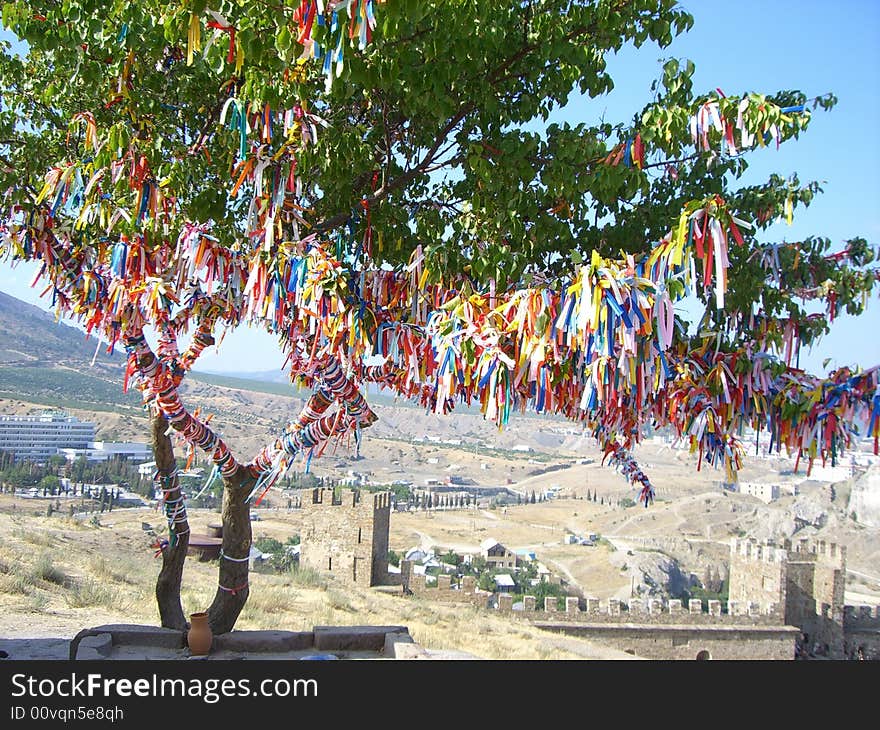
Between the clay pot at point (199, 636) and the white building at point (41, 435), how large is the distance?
2605 centimetres

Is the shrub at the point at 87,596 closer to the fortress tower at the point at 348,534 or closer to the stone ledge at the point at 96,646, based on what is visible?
the stone ledge at the point at 96,646

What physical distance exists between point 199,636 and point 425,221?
142 inches

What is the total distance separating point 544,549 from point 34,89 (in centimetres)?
5089

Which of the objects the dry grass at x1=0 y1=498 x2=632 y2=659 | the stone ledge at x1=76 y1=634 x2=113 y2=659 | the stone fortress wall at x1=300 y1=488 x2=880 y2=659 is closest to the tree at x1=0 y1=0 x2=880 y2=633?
the stone ledge at x1=76 y1=634 x2=113 y2=659

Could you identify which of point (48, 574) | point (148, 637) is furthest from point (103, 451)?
point (148, 637)

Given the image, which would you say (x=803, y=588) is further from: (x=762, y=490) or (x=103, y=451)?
(x=762, y=490)

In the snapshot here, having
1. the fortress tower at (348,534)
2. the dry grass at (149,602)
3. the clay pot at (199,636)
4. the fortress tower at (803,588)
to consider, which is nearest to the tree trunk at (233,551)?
the clay pot at (199,636)

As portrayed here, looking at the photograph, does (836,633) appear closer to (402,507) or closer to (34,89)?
(34,89)

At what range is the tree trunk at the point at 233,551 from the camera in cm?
596

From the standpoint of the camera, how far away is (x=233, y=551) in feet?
19.7

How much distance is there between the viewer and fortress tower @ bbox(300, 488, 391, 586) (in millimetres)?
22172

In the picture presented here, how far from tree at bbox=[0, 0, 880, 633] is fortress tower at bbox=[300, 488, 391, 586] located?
55.7ft

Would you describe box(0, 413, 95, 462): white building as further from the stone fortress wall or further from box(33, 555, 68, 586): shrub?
box(33, 555, 68, 586): shrub

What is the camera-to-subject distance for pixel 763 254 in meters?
4.77
